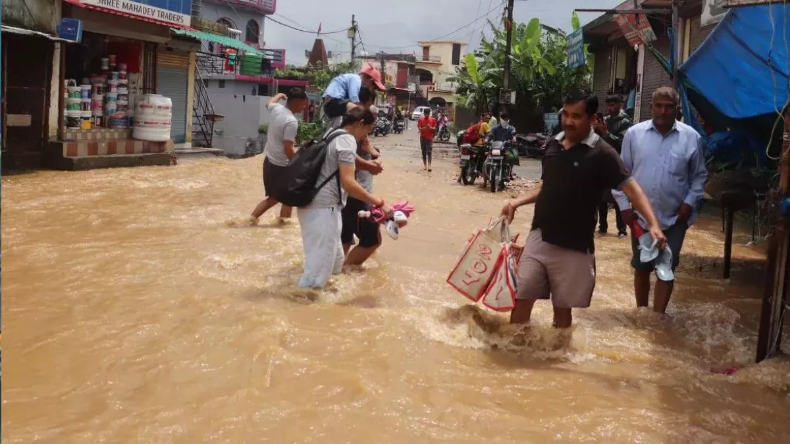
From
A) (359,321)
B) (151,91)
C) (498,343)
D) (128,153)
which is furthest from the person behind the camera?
(151,91)

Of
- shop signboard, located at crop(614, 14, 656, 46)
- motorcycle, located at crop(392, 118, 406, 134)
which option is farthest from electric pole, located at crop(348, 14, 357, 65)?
shop signboard, located at crop(614, 14, 656, 46)

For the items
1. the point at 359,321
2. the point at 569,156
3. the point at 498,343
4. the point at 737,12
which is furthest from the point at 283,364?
the point at 737,12

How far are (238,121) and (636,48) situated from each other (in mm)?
11707

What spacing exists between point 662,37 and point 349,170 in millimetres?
14299

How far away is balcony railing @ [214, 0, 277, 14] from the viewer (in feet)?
145

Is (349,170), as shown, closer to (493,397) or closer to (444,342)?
(444,342)

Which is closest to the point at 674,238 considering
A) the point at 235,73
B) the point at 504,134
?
the point at 504,134

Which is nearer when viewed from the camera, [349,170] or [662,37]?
[349,170]

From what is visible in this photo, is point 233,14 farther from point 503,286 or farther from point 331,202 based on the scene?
point 503,286

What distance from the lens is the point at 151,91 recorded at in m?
16.7

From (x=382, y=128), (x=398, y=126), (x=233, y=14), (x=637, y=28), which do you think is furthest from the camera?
(x=233, y=14)

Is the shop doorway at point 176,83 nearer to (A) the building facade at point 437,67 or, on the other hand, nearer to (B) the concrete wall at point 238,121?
(B) the concrete wall at point 238,121

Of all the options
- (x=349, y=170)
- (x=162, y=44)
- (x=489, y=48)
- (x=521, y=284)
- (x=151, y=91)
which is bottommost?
(x=521, y=284)

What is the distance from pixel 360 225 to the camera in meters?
6.04
